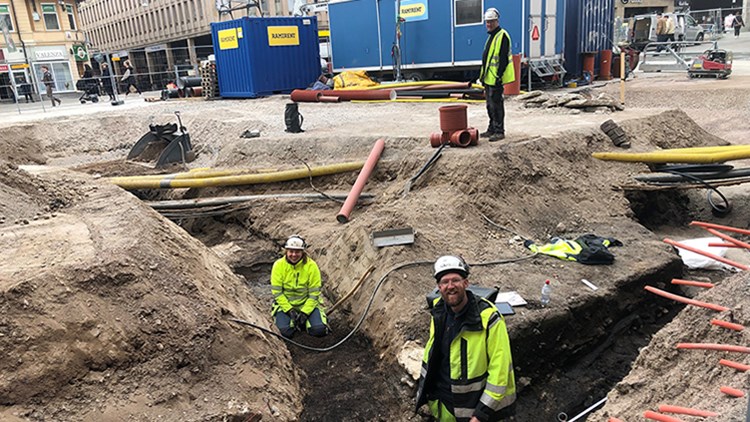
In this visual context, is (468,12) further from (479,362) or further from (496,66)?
(479,362)

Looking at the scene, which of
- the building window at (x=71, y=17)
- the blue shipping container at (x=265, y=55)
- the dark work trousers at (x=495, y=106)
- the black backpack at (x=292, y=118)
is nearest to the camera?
the dark work trousers at (x=495, y=106)

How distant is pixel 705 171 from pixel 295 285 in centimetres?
619

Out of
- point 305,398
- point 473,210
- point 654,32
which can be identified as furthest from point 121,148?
point 654,32

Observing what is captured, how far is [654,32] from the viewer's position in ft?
77.2

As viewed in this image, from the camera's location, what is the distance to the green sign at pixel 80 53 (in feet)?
118

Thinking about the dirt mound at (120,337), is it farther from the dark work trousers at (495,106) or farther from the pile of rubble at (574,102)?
the pile of rubble at (574,102)

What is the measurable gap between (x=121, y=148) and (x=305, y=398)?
1255cm

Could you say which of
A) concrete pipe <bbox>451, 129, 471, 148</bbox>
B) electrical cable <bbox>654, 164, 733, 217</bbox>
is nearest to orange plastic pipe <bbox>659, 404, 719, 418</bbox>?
concrete pipe <bbox>451, 129, 471, 148</bbox>

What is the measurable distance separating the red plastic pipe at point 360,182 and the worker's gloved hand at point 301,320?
1.95 meters

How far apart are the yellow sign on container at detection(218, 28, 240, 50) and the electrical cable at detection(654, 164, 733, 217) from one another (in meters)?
14.8

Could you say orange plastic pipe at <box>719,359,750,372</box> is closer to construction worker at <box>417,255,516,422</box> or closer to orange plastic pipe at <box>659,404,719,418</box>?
orange plastic pipe at <box>659,404,719,418</box>

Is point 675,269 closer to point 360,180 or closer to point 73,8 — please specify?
point 360,180

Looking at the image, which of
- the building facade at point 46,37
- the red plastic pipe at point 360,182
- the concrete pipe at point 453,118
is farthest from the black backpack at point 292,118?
the building facade at point 46,37

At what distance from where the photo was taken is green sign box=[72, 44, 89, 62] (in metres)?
35.8
